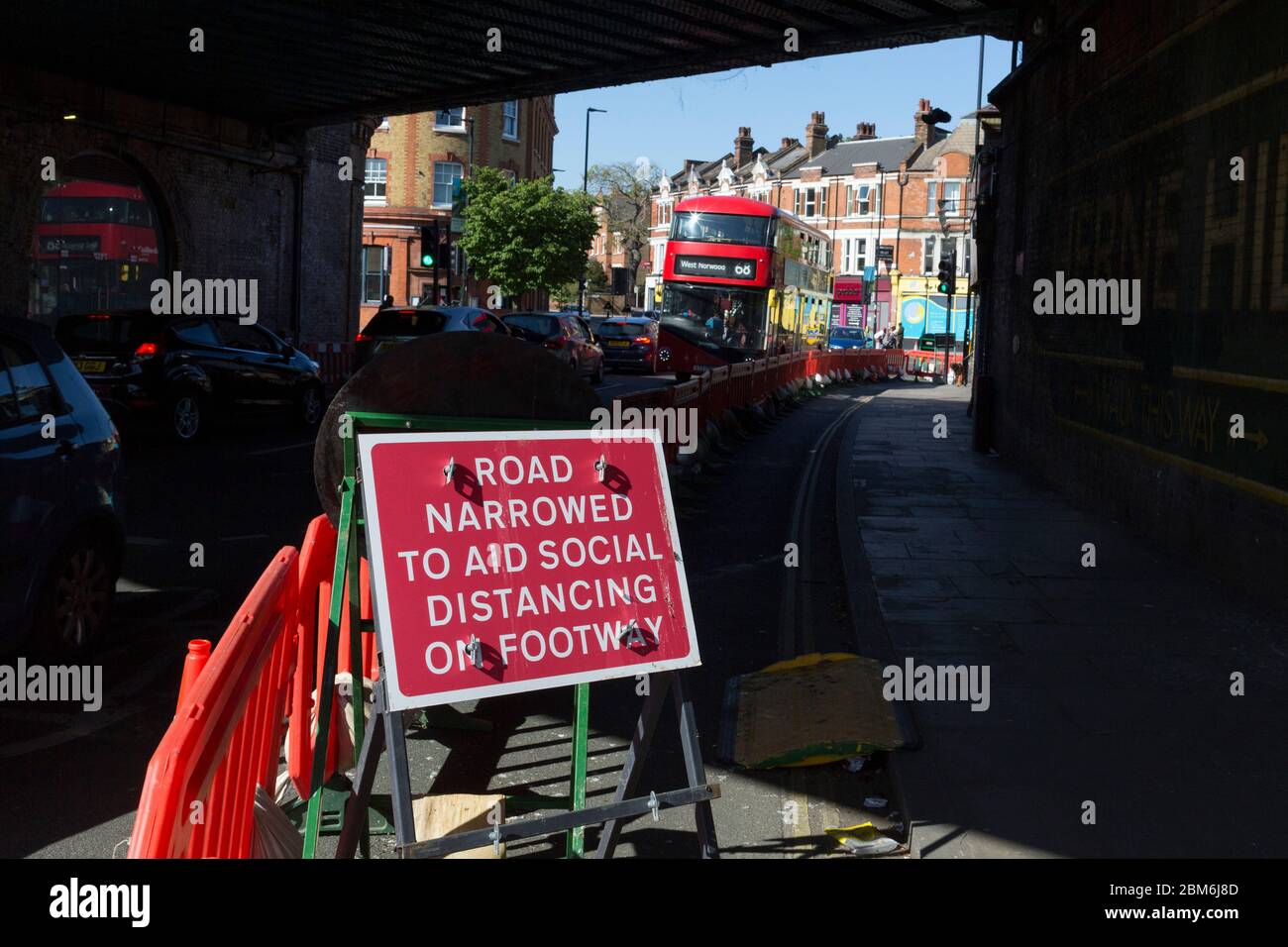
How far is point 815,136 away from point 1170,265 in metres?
95.4

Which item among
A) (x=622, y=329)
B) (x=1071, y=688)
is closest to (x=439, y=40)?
(x=1071, y=688)

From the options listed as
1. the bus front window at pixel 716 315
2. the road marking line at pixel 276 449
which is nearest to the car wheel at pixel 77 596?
the road marking line at pixel 276 449

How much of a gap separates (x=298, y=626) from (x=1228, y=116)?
298 inches

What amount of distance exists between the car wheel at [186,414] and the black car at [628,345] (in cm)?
2434

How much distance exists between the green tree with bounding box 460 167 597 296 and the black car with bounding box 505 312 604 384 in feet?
70.7

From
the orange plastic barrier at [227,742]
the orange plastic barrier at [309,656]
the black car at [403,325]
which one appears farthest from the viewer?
the black car at [403,325]

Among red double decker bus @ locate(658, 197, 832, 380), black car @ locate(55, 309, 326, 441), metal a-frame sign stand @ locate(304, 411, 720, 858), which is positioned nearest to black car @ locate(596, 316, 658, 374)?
red double decker bus @ locate(658, 197, 832, 380)

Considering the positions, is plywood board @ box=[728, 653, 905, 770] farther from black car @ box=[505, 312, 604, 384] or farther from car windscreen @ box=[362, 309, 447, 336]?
black car @ box=[505, 312, 604, 384]

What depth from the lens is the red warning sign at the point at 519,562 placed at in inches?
146

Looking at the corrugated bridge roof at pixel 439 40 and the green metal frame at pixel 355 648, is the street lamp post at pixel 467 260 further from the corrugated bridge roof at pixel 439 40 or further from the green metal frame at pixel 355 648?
the green metal frame at pixel 355 648

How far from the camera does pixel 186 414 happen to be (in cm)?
1680

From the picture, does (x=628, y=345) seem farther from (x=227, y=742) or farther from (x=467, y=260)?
(x=227, y=742)
